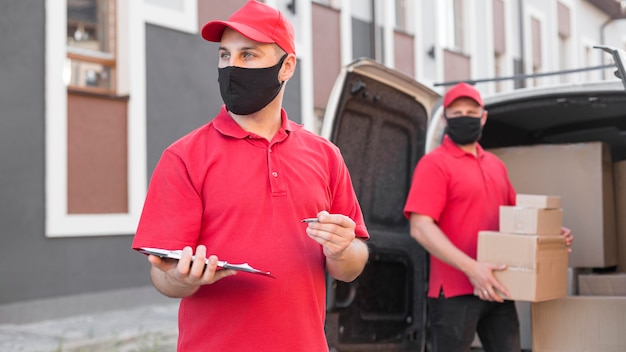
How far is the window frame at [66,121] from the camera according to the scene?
956 centimetres

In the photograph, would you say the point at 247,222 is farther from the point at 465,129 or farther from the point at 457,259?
the point at 465,129

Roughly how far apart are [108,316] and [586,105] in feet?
21.9

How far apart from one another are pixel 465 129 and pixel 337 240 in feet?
6.85

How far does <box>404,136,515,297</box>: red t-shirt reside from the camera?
3.88m

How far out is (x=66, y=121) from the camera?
9.79 meters

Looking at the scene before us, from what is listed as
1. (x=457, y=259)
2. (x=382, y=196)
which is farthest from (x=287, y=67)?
(x=382, y=196)

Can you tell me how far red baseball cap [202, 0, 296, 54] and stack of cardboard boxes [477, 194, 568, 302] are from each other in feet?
5.64

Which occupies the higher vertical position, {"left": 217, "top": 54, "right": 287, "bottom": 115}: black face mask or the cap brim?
the cap brim

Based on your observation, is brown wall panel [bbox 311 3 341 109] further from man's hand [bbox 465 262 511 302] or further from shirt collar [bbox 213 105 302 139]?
shirt collar [bbox 213 105 302 139]

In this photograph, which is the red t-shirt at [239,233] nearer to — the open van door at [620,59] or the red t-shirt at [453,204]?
the open van door at [620,59]

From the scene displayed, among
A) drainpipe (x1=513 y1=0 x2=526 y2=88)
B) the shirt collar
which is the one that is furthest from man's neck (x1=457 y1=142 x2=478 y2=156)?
drainpipe (x1=513 y1=0 x2=526 y2=88)

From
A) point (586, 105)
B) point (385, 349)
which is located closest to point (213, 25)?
point (385, 349)

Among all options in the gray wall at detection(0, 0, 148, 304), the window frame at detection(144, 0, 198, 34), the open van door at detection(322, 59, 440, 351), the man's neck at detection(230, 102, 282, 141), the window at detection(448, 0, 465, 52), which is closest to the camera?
the man's neck at detection(230, 102, 282, 141)

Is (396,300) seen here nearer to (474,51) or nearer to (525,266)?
(525,266)
